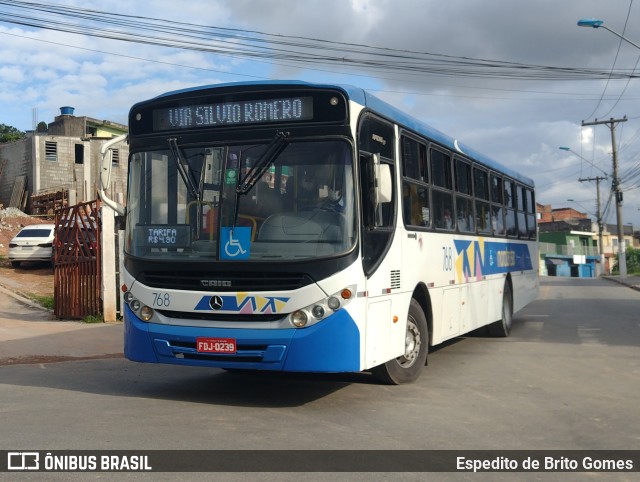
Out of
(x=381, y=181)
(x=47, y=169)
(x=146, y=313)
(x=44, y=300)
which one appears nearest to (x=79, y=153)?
(x=47, y=169)

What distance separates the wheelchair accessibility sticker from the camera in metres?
7.05

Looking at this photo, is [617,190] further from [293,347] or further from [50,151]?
[293,347]

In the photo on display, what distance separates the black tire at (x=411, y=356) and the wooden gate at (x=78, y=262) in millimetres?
8420

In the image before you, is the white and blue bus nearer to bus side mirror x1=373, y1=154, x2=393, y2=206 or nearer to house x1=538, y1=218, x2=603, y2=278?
bus side mirror x1=373, y1=154, x2=393, y2=206

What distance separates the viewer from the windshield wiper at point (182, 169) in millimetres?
7355

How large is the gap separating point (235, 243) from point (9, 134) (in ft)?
201

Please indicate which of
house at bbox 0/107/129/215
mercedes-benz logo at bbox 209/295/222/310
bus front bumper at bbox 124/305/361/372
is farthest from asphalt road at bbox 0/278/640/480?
house at bbox 0/107/129/215

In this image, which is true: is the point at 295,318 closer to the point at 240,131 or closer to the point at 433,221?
the point at 240,131

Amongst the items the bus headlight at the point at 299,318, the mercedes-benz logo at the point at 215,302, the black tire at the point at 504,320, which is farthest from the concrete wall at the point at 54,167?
the bus headlight at the point at 299,318

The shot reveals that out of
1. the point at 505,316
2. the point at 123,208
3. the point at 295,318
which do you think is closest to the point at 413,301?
the point at 295,318

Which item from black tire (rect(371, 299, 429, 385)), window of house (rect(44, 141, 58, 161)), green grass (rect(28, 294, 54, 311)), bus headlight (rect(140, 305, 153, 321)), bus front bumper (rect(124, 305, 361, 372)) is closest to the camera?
bus front bumper (rect(124, 305, 361, 372))

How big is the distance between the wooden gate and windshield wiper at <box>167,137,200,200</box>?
25.4 feet

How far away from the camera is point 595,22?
19.9 m

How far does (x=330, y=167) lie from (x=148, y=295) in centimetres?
227
